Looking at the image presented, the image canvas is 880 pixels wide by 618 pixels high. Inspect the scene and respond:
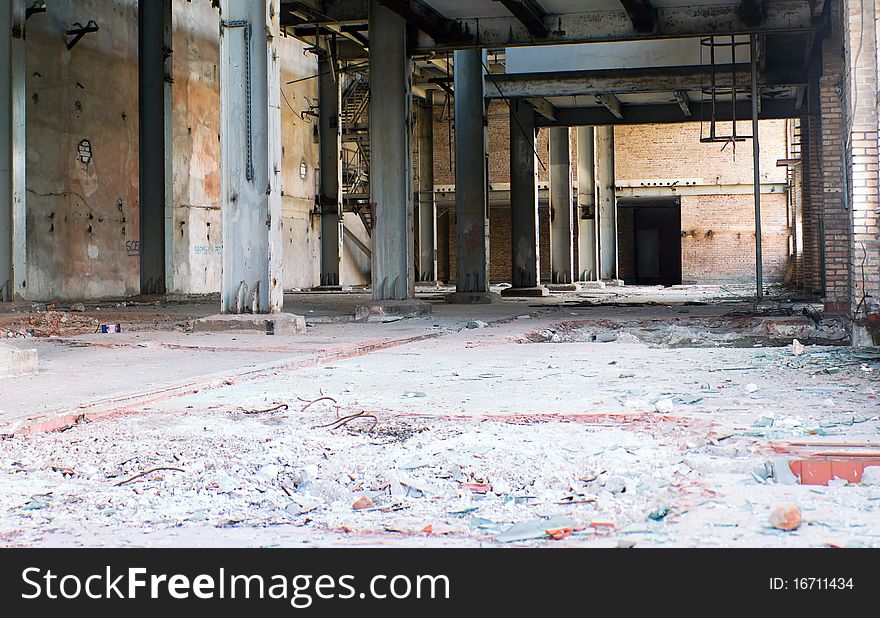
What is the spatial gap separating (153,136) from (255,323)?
1156cm

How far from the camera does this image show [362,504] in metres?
3.21

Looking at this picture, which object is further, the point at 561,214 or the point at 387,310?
the point at 561,214

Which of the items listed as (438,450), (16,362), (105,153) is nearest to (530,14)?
(16,362)

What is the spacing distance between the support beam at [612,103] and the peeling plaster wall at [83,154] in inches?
474

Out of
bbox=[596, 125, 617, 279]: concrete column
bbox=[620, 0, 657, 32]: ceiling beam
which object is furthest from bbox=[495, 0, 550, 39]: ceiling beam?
bbox=[596, 125, 617, 279]: concrete column

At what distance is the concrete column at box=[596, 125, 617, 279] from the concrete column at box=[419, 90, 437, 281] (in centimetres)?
665

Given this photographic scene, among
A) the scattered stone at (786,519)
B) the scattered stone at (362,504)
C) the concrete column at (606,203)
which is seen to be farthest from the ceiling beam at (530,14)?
the concrete column at (606,203)

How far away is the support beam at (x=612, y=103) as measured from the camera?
2178 cm

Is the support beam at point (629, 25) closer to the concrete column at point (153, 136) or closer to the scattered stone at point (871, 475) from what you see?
the concrete column at point (153, 136)

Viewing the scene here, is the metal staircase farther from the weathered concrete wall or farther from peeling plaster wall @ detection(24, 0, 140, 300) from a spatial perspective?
peeling plaster wall @ detection(24, 0, 140, 300)

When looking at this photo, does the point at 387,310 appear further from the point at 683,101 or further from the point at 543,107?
the point at 683,101

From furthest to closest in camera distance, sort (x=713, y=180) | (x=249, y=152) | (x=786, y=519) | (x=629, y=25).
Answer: (x=713, y=180), (x=629, y=25), (x=249, y=152), (x=786, y=519)
